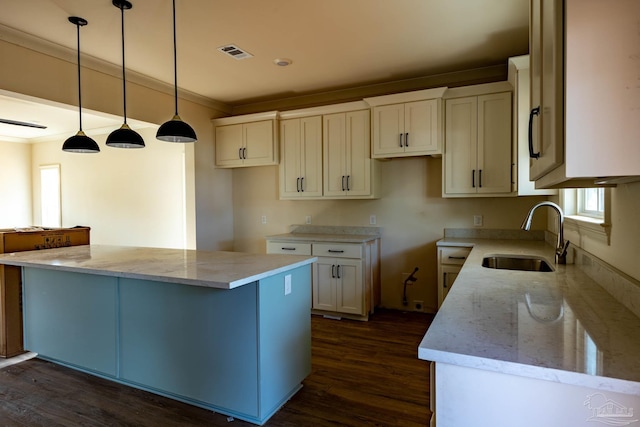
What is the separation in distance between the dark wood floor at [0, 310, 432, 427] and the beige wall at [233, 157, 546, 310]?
1148 mm

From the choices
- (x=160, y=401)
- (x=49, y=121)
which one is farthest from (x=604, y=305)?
(x=49, y=121)

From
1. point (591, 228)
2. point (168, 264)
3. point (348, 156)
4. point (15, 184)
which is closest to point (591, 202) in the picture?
point (591, 228)

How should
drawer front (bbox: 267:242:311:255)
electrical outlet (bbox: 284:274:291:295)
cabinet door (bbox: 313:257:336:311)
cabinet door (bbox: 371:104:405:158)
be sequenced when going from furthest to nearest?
drawer front (bbox: 267:242:311:255), cabinet door (bbox: 313:257:336:311), cabinet door (bbox: 371:104:405:158), electrical outlet (bbox: 284:274:291:295)

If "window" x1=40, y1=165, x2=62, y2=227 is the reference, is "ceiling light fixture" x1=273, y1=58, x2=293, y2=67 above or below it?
above

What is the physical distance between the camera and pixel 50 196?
7277mm

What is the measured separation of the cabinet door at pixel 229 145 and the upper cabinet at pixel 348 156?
1226 mm

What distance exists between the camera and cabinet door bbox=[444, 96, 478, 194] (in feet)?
11.4

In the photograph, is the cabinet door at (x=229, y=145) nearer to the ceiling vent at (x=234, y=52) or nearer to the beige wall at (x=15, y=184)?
the ceiling vent at (x=234, y=52)

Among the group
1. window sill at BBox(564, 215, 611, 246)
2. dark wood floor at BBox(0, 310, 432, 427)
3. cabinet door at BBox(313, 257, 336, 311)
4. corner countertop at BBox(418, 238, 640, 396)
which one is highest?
window sill at BBox(564, 215, 611, 246)

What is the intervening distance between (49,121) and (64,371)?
4.70 m

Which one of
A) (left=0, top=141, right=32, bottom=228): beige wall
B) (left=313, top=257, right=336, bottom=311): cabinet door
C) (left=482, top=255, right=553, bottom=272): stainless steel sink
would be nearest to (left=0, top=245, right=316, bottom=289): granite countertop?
(left=482, top=255, right=553, bottom=272): stainless steel sink

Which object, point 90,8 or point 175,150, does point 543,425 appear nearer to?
point 90,8

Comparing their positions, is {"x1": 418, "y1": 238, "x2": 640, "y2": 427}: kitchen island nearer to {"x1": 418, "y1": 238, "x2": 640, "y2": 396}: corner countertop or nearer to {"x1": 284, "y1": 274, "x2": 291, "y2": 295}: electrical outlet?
{"x1": 418, "y1": 238, "x2": 640, "y2": 396}: corner countertop

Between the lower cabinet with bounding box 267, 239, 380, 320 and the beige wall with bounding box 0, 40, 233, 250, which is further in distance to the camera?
the lower cabinet with bounding box 267, 239, 380, 320
